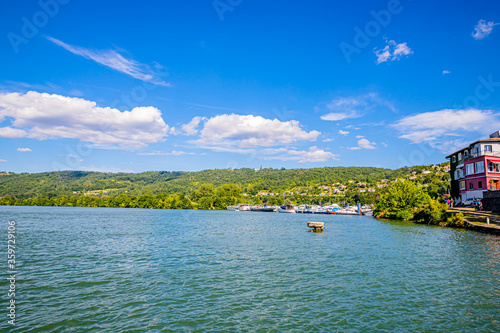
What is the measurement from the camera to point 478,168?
174 ft

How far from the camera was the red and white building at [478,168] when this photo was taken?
167 feet

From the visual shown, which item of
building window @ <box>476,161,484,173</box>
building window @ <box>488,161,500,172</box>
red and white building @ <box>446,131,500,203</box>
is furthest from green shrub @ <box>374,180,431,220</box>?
building window @ <box>488,161,500,172</box>

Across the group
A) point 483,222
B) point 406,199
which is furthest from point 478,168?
point 406,199

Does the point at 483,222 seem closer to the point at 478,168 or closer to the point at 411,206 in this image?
the point at 478,168

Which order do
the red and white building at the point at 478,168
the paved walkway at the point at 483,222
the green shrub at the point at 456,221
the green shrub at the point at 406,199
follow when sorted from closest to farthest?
the paved walkway at the point at 483,222 → the green shrub at the point at 456,221 → the red and white building at the point at 478,168 → the green shrub at the point at 406,199

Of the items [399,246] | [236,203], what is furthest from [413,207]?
[236,203]

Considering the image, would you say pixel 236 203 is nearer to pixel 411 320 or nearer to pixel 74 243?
pixel 74 243

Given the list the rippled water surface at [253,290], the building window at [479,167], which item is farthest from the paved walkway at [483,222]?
the rippled water surface at [253,290]

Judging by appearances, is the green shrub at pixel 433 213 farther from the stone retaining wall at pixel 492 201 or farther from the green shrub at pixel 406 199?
the green shrub at pixel 406 199

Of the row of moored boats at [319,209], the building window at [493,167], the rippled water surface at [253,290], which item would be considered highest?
the building window at [493,167]

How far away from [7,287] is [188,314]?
9663mm

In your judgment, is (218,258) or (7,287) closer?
(7,287)

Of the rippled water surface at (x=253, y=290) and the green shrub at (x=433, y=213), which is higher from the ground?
the green shrub at (x=433, y=213)

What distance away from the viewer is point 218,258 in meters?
22.2
